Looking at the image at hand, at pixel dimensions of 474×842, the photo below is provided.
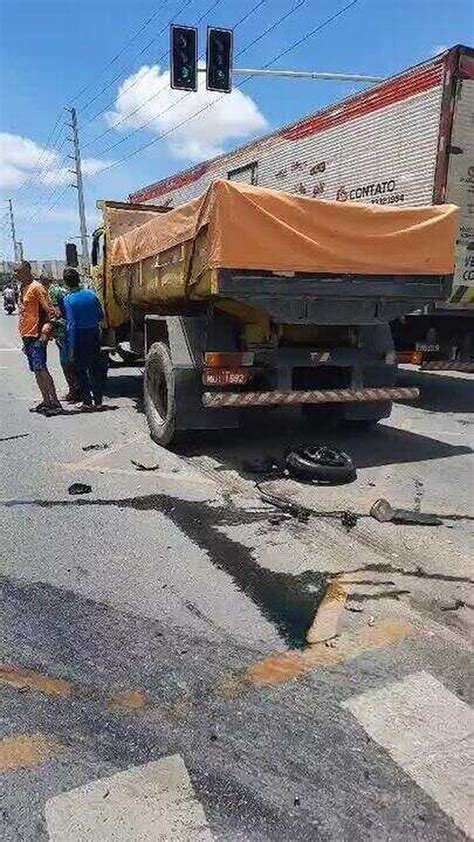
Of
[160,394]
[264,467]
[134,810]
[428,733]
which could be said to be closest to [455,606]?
[428,733]

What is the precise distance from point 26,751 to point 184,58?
1513 centimetres

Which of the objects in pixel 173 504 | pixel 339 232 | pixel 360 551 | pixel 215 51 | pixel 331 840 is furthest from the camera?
pixel 215 51

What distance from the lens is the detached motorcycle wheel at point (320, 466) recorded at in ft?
17.7


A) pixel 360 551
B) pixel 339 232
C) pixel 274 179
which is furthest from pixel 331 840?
pixel 274 179

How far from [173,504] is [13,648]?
209cm

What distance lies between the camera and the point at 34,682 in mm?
2695

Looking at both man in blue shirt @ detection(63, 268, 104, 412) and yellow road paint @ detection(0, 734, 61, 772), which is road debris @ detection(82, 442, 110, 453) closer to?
man in blue shirt @ detection(63, 268, 104, 412)

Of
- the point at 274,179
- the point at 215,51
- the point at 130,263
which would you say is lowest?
the point at 130,263

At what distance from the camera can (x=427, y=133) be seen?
8023mm

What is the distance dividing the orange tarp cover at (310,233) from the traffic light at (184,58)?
9.60 meters

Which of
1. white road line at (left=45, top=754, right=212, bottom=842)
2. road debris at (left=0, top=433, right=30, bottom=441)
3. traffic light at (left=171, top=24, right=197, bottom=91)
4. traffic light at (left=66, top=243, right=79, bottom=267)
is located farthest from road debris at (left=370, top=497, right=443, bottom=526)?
traffic light at (left=171, top=24, right=197, bottom=91)

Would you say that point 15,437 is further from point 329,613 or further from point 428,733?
point 428,733

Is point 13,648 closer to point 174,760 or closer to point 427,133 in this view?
point 174,760

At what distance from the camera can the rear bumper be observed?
5.82 m
